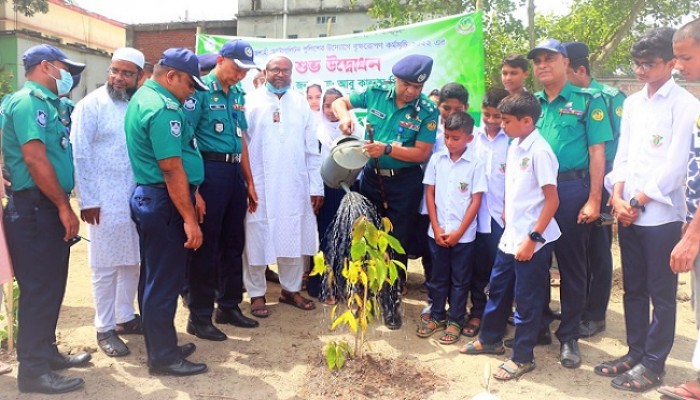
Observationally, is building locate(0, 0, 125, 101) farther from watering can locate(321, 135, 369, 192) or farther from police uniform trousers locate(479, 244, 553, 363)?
police uniform trousers locate(479, 244, 553, 363)

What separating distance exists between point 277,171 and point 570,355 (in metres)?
2.35

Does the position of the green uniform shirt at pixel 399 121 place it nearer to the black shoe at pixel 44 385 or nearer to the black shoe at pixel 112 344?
the black shoe at pixel 112 344

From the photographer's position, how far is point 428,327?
12.5 feet

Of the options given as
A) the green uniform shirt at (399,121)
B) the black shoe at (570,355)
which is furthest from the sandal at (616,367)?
the green uniform shirt at (399,121)

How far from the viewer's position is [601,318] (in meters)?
3.95

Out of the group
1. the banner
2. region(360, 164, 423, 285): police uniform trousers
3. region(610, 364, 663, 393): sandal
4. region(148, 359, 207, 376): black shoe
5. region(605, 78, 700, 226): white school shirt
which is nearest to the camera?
region(605, 78, 700, 226): white school shirt

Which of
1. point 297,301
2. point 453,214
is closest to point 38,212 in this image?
point 297,301

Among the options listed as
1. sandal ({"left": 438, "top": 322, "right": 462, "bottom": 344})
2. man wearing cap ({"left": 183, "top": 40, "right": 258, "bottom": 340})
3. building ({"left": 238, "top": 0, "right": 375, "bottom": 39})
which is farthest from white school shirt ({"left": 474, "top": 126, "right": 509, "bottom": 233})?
building ({"left": 238, "top": 0, "right": 375, "bottom": 39})

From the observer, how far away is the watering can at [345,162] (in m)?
3.58

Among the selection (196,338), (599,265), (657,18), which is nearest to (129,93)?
(196,338)

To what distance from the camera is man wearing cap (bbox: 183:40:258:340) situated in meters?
3.63

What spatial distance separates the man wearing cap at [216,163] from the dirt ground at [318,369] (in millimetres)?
298

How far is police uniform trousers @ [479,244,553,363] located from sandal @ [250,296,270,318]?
1666 mm

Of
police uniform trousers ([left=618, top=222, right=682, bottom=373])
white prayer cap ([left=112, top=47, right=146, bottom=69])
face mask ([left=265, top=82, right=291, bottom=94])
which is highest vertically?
white prayer cap ([left=112, top=47, right=146, bottom=69])
